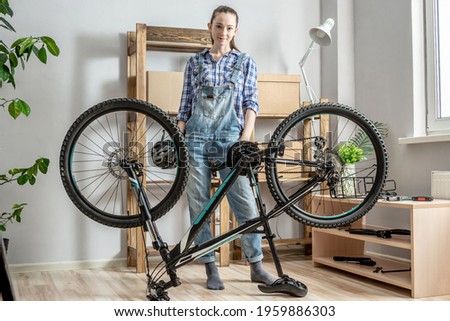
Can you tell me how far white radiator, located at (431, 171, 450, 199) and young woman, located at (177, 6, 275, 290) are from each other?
101cm

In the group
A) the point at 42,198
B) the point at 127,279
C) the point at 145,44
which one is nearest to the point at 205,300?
the point at 127,279

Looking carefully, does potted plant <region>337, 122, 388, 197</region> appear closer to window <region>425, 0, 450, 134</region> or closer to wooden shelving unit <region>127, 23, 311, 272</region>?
window <region>425, 0, 450, 134</region>

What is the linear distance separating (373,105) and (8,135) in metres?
2.32

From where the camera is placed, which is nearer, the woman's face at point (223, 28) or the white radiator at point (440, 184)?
the woman's face at point (223, 28)

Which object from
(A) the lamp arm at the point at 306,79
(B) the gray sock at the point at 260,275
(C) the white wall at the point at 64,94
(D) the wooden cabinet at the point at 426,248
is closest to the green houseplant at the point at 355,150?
(D) the wooden cabinet at the point at 426,248

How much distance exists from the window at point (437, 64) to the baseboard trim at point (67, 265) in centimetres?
209

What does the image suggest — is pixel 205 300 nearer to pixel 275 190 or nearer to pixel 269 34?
pixel 275 190

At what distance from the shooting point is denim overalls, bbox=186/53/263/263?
252 cm

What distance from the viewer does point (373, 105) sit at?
3627 mm

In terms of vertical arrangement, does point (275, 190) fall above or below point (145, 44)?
below

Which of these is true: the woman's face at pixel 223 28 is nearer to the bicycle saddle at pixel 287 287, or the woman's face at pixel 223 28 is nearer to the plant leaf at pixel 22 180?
the bicycle saddle at pixel 287 287

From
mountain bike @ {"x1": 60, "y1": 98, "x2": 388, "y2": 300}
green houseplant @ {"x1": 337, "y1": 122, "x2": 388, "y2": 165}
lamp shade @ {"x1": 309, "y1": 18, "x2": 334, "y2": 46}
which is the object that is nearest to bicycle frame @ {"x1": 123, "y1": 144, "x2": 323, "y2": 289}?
mountain bike @ {"x1": 60, "y1": 98, "x2": 388, "y2": 300}

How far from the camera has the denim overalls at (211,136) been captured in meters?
2.52

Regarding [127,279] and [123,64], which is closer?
[127,279]
